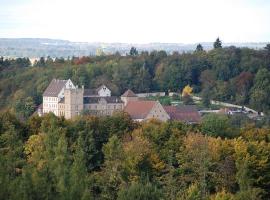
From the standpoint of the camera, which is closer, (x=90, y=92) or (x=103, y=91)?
(x=90, y=92)

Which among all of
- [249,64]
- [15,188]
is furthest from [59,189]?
[249,64]

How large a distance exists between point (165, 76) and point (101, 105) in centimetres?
1621

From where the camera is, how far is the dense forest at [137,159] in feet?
100.0

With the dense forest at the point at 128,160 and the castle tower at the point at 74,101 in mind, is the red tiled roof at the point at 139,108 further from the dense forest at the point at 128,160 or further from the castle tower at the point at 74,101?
the dense forest at the point at 128,160

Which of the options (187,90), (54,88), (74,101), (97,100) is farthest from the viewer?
(187,90)

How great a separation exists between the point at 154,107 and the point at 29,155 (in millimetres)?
25814

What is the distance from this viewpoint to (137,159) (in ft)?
116

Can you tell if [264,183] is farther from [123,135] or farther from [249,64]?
[249,64]

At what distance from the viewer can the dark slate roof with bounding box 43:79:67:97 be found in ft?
230

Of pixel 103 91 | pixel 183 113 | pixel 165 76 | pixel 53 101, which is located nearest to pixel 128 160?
pixel 183 113

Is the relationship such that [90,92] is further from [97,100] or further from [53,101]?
[97,100]

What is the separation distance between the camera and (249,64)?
279ft

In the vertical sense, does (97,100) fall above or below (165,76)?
below

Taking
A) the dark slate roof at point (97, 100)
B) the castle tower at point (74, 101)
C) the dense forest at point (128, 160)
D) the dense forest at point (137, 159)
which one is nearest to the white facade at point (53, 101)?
the dark slate roof at point (97, 100)
